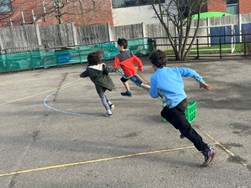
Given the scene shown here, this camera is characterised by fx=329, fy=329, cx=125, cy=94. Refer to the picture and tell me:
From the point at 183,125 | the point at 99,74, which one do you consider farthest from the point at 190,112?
the point at 99,74

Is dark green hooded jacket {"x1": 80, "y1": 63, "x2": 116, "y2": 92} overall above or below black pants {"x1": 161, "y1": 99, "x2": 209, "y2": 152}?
above

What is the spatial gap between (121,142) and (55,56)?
13.9 meters

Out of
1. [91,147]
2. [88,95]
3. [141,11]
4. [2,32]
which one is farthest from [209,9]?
[91,147]

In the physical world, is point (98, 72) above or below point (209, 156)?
above

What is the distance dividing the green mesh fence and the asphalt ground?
8.74 metres

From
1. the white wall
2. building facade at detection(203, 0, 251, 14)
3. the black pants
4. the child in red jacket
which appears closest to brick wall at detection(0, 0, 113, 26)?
the white wall

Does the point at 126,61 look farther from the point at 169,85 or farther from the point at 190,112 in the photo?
the point at 169,85

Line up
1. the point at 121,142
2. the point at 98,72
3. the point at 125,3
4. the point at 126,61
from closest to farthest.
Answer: the point at 121,142
the point at 98,72
the point at 126,61
the point at 125,3

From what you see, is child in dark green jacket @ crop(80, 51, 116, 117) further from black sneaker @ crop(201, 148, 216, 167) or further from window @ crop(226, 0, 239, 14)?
window @ crop(226, 0, 239, 14)

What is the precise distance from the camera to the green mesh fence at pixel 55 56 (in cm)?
1853

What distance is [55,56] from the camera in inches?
741

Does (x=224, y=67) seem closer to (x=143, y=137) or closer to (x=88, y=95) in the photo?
(x=88, y=95)

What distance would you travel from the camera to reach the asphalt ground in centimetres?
447

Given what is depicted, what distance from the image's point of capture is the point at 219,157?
4836mm
